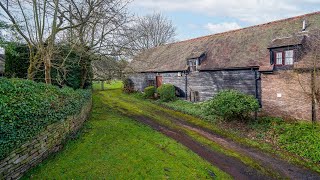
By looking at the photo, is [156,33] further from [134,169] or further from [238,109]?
[134,169]

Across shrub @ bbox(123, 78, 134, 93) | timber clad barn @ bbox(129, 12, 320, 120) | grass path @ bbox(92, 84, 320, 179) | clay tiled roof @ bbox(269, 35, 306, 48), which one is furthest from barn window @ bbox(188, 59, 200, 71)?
shrub @ bbox(123, 78, 134, 93)

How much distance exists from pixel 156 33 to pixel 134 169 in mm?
42697

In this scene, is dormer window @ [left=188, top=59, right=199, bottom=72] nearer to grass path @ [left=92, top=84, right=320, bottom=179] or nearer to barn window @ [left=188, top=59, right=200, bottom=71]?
barn window @ [left=188, top=59, right=200, bottom=71]

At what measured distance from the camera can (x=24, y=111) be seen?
729 centimetres

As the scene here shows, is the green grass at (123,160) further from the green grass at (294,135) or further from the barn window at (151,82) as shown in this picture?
the barn window at (151,82)

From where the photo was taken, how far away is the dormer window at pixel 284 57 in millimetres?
14772

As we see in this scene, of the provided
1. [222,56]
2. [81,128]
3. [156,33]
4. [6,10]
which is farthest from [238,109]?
[156,33]

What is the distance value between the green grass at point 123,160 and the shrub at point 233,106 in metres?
5.15

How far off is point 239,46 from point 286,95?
6742 millimetres

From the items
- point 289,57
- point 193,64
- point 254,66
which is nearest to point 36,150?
point 254,66

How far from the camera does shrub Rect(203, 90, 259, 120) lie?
14.7m

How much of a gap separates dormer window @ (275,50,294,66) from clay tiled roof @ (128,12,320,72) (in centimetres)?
68

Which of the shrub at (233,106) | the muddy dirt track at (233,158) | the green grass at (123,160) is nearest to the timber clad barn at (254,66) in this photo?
the shrub at (233,106)

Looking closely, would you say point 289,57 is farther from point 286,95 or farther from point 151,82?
point 151,82
